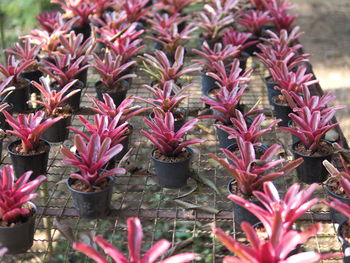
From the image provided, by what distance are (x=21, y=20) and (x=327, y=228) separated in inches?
→ 151

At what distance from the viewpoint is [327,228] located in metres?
3.68

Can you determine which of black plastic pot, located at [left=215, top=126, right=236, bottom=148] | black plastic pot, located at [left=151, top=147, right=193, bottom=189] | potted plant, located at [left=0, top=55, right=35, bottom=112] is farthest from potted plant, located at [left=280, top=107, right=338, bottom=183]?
potted plant, located at [left=0, top=55, right=35, bottom=112]

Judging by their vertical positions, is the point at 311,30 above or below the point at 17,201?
above

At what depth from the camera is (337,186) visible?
223 cm

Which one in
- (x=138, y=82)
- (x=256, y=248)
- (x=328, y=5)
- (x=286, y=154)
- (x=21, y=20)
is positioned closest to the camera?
(x=256, y=248)

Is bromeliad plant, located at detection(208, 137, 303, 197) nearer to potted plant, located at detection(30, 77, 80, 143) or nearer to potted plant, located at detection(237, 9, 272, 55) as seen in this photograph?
potted plant, located at detection(30, 77, 80, 143)

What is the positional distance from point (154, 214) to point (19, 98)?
138 centimetres

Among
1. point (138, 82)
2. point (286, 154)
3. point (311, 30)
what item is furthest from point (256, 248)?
point (311, 30)

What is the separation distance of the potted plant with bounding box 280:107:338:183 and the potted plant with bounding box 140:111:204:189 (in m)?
0.48

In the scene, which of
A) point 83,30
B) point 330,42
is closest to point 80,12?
point 83,30

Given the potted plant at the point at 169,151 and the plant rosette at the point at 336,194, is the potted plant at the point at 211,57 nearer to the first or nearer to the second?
the potted plant at the point at 169,151

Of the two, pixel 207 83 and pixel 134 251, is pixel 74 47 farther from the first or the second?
pixel 134 251

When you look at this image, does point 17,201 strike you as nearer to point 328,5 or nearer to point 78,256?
point 78,256

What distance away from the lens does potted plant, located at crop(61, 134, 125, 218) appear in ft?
7.25
